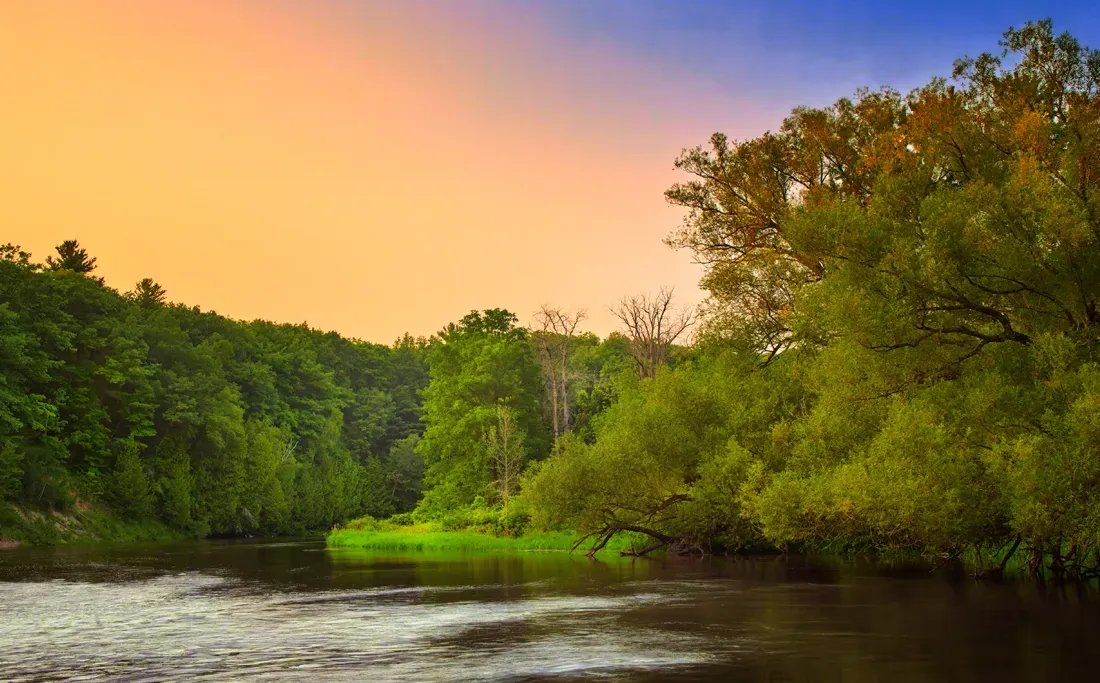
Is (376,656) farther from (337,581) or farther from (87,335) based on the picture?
(87,335)

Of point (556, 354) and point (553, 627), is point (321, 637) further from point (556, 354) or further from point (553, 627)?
point (556, 354)

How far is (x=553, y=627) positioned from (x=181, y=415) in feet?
211

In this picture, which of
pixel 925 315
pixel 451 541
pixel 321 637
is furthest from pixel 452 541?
pixel 321 637

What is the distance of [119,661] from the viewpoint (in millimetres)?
18922

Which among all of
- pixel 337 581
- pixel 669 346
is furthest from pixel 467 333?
pixel 337 581

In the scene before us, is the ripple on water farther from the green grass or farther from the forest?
the green grass

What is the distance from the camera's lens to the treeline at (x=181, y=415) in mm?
69000

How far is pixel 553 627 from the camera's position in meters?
A: 23.4

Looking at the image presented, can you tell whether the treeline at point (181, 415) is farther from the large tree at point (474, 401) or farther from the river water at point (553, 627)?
the river water at point (553, 627)

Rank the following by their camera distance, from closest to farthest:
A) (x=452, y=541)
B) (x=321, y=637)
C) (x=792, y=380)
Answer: (x=321, y=637)
(x=792, y=380)
(x=452, y=541)

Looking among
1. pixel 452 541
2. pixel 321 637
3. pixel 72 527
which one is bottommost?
pixel 321 637

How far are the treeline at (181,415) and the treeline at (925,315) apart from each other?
45.6m

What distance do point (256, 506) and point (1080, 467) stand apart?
78554mm

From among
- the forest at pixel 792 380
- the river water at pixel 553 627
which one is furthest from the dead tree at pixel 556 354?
the river water at pixel 553 627
